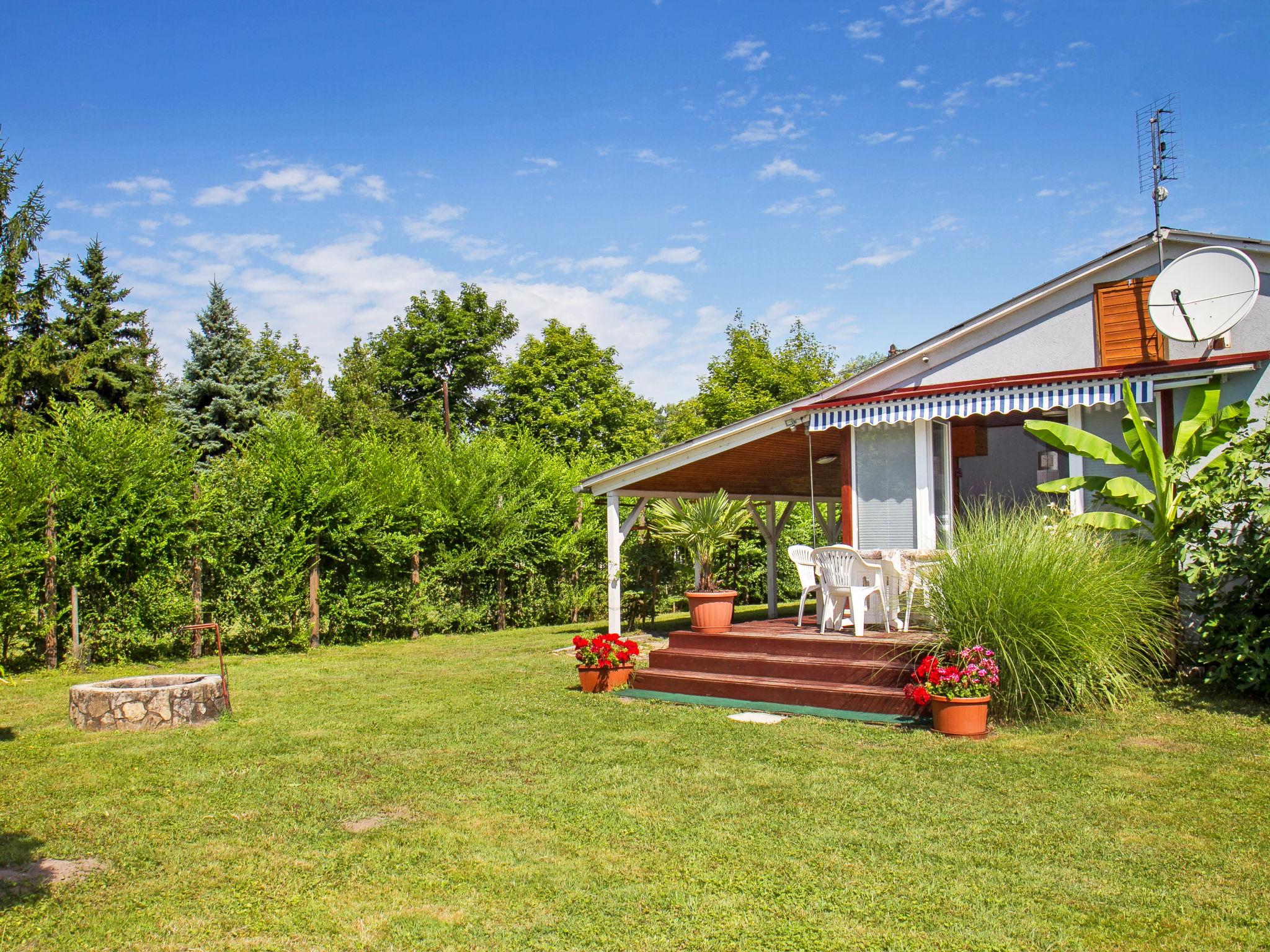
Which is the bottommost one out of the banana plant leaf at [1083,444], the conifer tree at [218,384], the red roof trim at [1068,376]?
the banana plant leaf at [1083,444]

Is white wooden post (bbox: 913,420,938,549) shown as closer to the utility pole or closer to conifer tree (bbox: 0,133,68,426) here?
conifer tree (bbox: 0,133,68,426)

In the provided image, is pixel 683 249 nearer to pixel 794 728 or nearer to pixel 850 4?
pixel 850 4

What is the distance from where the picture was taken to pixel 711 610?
10812 millimetres

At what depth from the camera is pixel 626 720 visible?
8328mm

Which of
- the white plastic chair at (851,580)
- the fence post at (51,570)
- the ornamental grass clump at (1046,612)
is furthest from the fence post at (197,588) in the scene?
the ornamental grass clump at (1046,612)

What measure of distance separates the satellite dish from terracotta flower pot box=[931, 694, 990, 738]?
4.94 metres

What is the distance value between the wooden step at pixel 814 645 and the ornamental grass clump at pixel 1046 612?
76 centimetres

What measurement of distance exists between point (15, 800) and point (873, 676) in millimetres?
7125

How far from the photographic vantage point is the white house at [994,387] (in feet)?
31.3

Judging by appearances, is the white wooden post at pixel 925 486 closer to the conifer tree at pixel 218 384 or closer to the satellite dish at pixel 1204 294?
the satellite dish at pixel 1204 294

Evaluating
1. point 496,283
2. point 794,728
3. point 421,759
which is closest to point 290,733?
point 421,759

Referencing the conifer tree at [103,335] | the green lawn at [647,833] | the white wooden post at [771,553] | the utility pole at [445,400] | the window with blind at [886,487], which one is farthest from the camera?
the utility pole at [445,400]

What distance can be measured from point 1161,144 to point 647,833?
10.6 meters

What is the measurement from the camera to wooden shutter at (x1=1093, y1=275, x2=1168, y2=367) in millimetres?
9930
